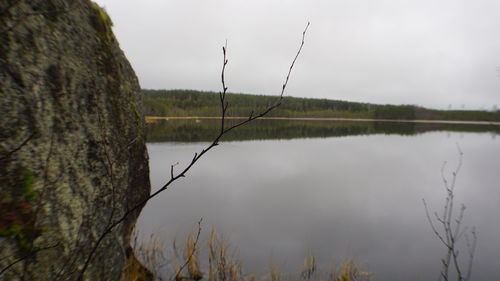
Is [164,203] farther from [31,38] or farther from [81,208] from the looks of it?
[31,38]

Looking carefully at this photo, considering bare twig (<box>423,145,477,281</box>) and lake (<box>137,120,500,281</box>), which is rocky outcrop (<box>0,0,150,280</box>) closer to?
bare twig (<box>423,145,477,281</box>)

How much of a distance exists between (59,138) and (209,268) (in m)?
4.29

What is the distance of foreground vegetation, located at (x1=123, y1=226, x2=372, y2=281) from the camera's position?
16.5ft

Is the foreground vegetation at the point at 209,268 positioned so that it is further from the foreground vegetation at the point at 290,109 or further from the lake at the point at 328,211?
the foreground vegetation at the point at 290,109

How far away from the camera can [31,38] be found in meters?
2.56

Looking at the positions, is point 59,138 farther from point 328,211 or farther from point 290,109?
point 290,109

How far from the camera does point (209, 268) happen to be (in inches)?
221

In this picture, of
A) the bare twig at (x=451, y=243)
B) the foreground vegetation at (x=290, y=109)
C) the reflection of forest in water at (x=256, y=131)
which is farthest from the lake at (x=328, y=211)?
the foreground vegetation at (x=290, y=109)

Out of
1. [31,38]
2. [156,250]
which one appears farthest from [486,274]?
[31,38]

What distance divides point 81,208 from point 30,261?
77cm

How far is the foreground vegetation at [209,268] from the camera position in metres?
5.02

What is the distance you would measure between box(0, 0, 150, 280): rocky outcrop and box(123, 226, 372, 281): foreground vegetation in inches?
76.4

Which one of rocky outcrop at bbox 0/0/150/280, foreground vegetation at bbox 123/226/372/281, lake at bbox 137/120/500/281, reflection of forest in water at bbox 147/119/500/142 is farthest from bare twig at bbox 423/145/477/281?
reflection of forest in water at bbox 147/119/500/142

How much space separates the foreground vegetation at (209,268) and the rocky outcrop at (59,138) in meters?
1.94
